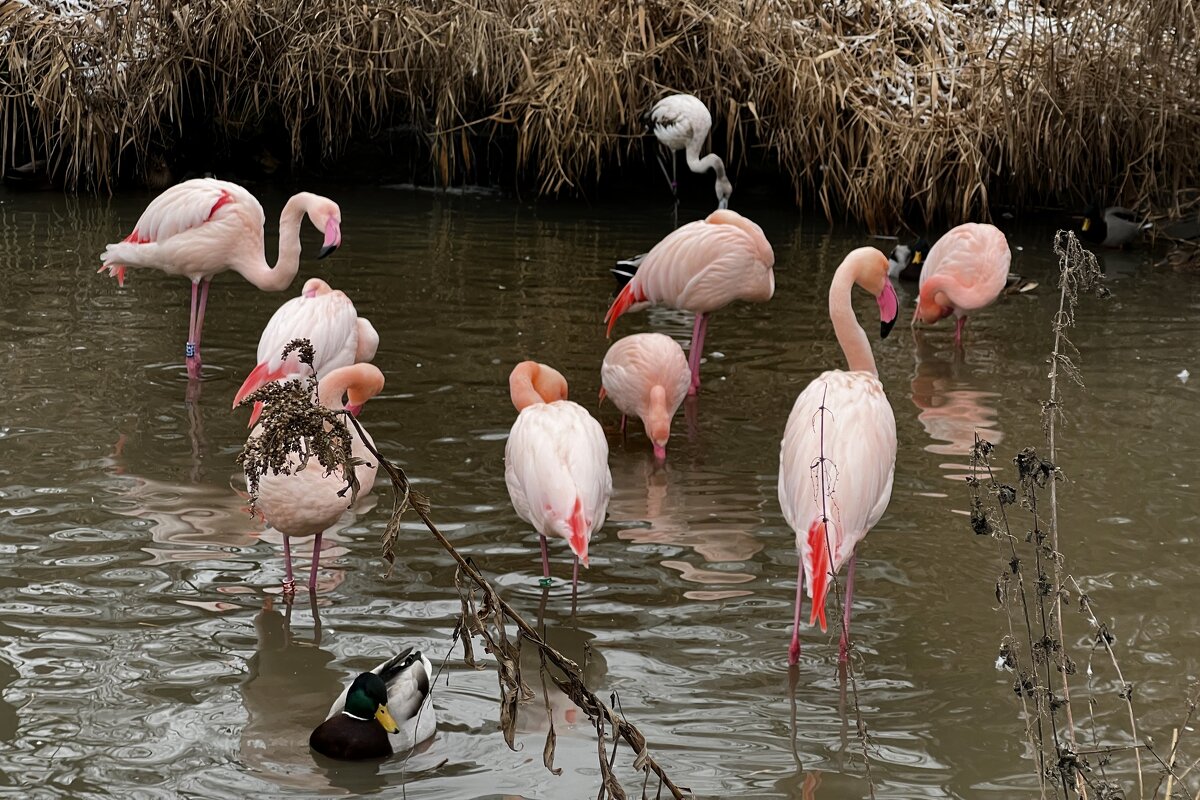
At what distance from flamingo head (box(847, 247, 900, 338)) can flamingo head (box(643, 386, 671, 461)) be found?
104 cm

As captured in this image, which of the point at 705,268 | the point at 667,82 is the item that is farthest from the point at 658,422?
the point at 667,82

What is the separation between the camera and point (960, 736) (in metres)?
3.59

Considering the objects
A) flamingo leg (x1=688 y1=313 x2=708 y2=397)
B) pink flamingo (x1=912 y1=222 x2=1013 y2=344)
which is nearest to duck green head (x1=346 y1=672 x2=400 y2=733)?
flamingo leg (x1=688 y1=313 x2=708 y2=397)

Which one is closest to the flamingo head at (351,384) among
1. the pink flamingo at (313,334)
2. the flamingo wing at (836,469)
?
the pink flamingo at (313,334)

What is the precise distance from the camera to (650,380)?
5.81 m

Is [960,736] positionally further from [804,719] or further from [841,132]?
[841,132]

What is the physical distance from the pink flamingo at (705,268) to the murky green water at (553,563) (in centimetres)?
42

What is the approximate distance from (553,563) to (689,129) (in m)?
6.80

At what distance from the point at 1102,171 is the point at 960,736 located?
8.57 m

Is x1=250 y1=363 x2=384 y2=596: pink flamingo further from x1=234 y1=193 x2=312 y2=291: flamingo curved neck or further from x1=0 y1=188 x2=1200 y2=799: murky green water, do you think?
x1=234 y1=193 x2=312 y2=291: flamingo curved neck

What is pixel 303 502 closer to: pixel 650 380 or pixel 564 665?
pixel 650 380

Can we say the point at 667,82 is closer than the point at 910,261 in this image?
No

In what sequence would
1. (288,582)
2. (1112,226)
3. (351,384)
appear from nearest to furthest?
(288,582) → (351,384) → (1112,226)

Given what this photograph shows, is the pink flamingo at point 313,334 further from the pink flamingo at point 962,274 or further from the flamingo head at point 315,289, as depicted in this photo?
the pink flamingo at point 962,274
